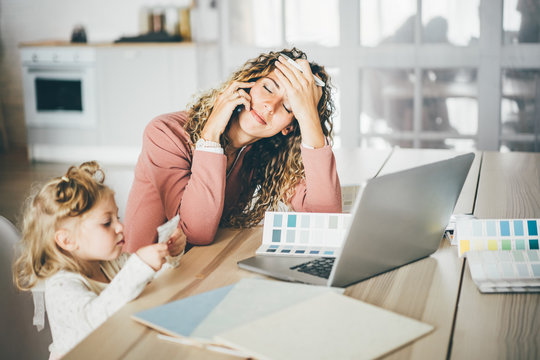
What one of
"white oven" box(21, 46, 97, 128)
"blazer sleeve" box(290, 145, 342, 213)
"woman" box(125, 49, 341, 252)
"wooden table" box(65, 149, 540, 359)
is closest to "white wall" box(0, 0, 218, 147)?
"white oven" box(21, 46, 97, 128)

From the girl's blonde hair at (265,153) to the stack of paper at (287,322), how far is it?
0.55m

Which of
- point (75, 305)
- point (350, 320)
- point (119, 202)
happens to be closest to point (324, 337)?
point (350, 320)

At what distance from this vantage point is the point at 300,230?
4.31ft

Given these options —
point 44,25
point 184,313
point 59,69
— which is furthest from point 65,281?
point 44,25

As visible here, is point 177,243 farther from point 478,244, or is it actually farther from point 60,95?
point 60,95

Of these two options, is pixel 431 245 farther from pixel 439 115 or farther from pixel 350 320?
pixel 439 115

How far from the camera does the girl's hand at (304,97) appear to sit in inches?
60.0

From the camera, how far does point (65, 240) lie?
126 cm

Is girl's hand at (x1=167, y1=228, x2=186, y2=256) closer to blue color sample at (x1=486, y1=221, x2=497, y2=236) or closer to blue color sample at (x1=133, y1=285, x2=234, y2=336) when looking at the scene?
blue color sample at (x1=133, y1=285, x2=234, y2=336)

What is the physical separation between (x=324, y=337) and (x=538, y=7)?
384 centimetres

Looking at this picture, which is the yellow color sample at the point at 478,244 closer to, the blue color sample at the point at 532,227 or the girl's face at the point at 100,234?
the blue color sample at the point at 532,227

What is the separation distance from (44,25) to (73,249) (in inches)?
207

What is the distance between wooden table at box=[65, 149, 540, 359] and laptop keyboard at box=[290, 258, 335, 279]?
8 cm

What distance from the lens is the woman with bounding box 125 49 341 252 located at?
145 centimetres
